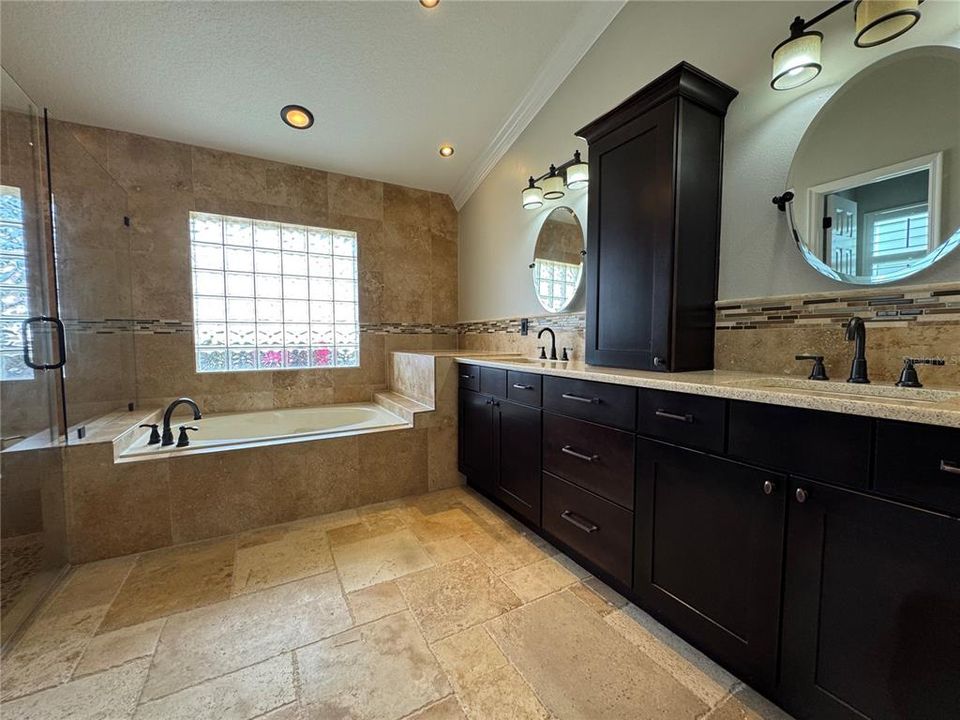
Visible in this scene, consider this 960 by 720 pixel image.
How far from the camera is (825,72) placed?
4.41ft

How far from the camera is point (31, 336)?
175cm

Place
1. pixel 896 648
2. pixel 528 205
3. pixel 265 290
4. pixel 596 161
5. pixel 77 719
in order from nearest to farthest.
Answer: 1. pixel 896 648
2. pixel 77 719
3. pixel 596 161
4. pixel 528 205
5. pixel 265 290

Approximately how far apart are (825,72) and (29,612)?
12.4ft

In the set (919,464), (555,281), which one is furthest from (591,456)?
(555,281)

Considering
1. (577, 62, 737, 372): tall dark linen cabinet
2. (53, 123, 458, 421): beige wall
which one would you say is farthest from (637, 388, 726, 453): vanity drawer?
(53, 123, 458, 421): beige wall

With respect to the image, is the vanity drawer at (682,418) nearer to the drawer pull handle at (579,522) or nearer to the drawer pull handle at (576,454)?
the drawer pull handle at (576,454)

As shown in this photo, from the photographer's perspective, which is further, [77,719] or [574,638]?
[574,638]

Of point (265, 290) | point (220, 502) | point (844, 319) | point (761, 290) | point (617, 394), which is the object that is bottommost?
point (220, 502)

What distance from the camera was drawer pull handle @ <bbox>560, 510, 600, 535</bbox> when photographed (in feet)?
5.23

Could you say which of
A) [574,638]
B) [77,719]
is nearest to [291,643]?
[77,719]

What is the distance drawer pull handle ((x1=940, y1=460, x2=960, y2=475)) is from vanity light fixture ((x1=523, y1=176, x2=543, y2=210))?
94.4 inches

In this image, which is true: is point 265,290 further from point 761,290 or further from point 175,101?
point 761,290

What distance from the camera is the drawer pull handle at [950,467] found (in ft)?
2.38

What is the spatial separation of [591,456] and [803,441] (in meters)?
0.76
